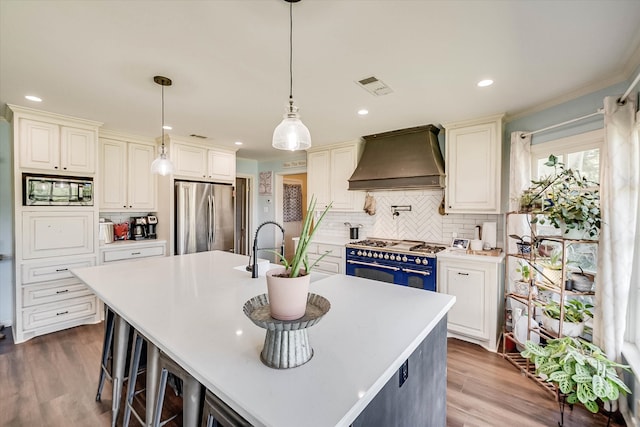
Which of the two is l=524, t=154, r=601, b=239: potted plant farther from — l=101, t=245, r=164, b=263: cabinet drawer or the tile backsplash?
l=101, t=245, r=164, b=263: cabinet drawer

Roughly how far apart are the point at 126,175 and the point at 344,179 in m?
3.11

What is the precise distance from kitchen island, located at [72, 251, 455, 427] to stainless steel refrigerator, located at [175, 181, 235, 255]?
186cm

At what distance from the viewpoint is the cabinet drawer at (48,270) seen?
2.98 metres

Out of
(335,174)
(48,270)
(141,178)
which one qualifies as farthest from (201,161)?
(48,270)

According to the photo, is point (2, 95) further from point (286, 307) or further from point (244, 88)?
point (286, 307)

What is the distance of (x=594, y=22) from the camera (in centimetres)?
152

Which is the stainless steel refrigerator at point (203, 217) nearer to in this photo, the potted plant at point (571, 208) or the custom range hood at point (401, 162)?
the custom range hood at point (401, 162)

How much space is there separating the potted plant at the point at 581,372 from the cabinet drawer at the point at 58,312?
15.1 ft

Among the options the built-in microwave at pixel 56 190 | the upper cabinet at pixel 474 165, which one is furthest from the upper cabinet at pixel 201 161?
the upper cabinet at pixel 474 165

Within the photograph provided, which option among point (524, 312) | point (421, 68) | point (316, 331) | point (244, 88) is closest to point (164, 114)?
point (244, 88)

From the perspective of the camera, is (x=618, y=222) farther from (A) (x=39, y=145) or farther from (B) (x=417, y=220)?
(A) (x=39, y=145)

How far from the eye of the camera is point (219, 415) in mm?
988

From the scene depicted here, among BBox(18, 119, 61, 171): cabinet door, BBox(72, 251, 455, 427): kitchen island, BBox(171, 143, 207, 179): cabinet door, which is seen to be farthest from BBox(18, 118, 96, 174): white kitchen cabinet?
BBox(72, 251, 455, 427): kitchen island

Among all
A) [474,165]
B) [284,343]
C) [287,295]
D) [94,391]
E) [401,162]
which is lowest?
[94,391]
